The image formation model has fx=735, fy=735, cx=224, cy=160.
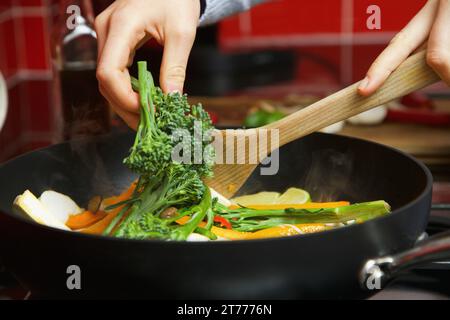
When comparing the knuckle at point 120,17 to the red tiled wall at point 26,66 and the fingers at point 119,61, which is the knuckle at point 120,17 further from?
the red tiled wall at point 26,66

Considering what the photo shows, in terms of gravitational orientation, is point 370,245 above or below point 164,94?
below

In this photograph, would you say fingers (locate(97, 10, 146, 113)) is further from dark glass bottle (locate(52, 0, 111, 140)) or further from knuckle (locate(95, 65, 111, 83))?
dark glass bottle (locate(52, 0, 111, 140))

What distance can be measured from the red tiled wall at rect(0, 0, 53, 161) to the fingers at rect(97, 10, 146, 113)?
0.98 metres

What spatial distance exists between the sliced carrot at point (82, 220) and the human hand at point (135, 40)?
0.17 metres

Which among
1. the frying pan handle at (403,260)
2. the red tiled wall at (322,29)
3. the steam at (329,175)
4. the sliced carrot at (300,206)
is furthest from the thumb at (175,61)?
the red tiled wall at (322,29)

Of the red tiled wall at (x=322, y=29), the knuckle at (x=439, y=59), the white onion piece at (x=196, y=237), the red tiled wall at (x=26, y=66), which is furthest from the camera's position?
the red tiled wall at (x=322, y=29)

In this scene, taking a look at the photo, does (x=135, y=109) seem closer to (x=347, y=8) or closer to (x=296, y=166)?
(x=296, y=166)

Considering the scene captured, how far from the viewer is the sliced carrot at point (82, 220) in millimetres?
1229

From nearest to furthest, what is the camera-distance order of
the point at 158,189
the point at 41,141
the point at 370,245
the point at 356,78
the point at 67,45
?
the point at 370,245, the point at 158,189, the point at 67,45, the point at 41,141, the point at 356,78

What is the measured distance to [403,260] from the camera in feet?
3.03

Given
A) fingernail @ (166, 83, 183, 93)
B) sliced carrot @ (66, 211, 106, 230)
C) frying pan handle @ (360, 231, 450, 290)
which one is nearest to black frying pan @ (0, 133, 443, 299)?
frying pan handle @ (360, 231, 450, 290)

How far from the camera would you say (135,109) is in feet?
3.86
